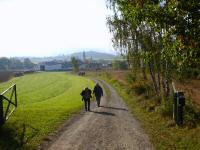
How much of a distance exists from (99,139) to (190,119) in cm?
622

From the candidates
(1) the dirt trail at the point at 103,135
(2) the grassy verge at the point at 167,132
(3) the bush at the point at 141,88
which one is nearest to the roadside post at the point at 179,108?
(2) the grassy verge at the point at 167,132

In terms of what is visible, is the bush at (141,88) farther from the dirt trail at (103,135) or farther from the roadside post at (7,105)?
the roadside post at (7,105)

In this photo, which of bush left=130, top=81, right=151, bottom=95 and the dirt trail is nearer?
the dirt trail

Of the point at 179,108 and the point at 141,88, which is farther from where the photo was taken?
the point at 141,88

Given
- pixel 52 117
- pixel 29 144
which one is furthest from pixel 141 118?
pixel 29 144

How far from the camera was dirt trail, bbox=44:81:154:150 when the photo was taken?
17.3m

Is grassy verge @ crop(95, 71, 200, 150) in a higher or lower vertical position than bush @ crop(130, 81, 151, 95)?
lower

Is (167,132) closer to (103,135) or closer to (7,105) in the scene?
(103,135)

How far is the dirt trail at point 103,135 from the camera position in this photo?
17.3 meters

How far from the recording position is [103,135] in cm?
1975

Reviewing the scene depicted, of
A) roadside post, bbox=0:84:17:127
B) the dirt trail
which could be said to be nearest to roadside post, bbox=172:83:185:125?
the dirt trail

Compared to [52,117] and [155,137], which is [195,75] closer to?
[52,117]

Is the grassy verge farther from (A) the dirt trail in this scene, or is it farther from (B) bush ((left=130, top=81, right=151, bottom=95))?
(B) bush ((left=130, top=81, right=151, bottom=95))

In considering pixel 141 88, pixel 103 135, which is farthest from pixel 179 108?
pixel 141 88
